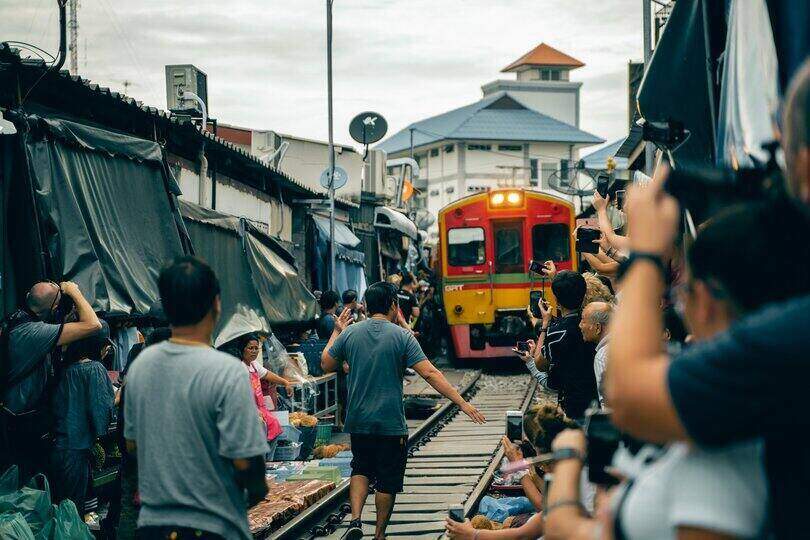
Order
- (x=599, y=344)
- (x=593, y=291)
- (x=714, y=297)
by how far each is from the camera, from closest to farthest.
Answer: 1. (x=714, y=297)
2. (x=599, y=344)
3. (x=593, y=291)

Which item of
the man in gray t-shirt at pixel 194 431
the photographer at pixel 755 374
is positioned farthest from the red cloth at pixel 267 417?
the photographer at pixel 755 374

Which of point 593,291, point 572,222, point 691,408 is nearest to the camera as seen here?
point 691,408

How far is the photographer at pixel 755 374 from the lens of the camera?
171 cm

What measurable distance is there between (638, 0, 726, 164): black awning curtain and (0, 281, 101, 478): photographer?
349cm

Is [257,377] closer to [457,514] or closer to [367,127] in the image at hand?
[457,514]

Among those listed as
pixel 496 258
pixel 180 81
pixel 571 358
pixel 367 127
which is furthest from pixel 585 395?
pixel 496 258

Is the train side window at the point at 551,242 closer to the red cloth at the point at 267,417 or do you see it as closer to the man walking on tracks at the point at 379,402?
the red cloth at the point at 267,417

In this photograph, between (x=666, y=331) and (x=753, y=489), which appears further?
(x=666, y=331)

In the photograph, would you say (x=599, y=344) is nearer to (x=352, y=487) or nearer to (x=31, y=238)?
(x=352, y=487)

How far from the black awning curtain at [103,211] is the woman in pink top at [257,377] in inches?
50.3

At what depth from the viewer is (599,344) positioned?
18.2 ft

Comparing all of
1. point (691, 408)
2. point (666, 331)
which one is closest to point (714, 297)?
point (691, 408)

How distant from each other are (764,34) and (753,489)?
230 cm

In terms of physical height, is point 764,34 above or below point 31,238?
above
